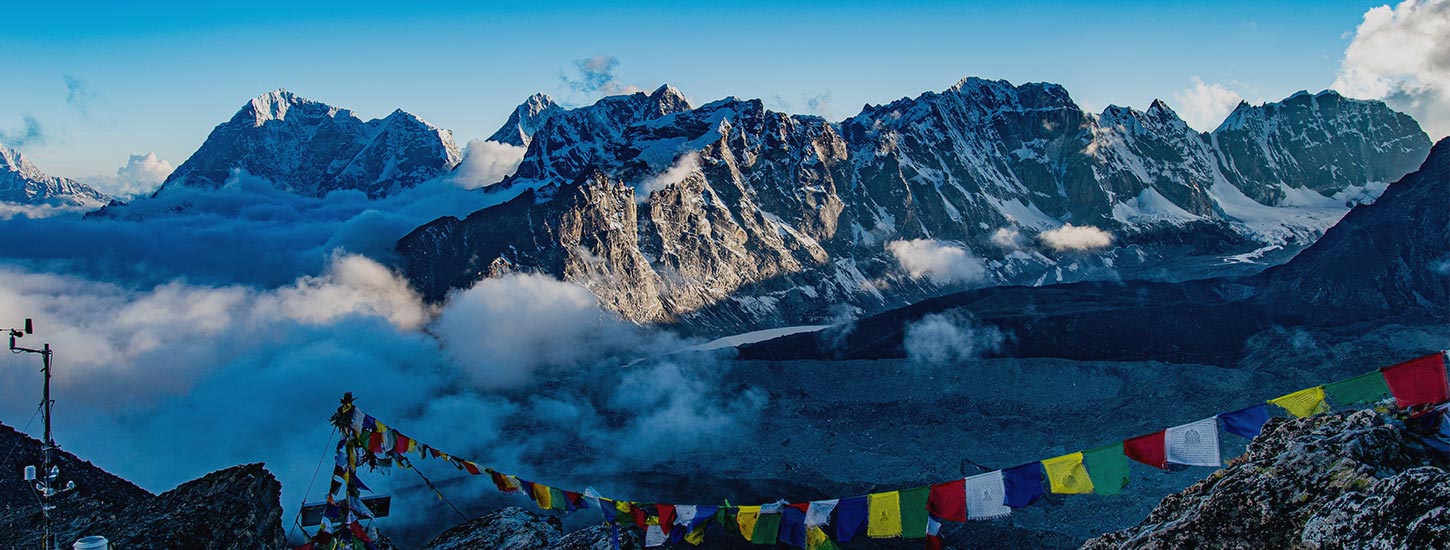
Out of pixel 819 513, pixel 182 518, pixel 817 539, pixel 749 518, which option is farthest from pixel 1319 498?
pixel 182 518

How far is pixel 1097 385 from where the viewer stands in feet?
371

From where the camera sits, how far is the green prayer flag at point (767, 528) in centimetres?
2422

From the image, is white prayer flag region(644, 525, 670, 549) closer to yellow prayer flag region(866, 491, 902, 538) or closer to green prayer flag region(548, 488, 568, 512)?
green prayer flag region(548, 488, 568, 512)

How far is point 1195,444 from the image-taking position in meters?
19.8

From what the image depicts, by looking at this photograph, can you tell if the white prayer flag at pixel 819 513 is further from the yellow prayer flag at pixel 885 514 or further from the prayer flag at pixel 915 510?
the prayer flag at pixel 915 510

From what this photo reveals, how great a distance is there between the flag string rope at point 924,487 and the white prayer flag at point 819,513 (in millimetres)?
27

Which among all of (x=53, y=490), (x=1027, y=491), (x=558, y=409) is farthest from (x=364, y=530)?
(x=558, y=409)

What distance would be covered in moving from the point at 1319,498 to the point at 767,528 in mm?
14818

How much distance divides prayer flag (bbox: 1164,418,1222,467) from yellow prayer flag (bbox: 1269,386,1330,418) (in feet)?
4.79

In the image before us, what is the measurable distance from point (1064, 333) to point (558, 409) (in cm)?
8246

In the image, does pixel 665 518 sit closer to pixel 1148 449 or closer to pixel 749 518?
pixel 749 518

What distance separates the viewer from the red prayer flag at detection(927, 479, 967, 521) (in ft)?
71.9

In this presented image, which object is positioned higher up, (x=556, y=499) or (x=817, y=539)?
(x=556, y=499)

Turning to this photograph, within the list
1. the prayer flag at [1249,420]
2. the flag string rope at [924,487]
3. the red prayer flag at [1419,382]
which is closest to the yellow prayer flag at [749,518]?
the flag string rope at [924,487]
